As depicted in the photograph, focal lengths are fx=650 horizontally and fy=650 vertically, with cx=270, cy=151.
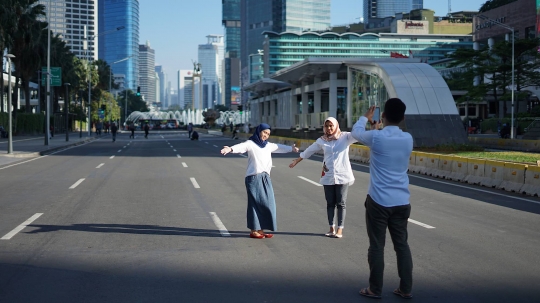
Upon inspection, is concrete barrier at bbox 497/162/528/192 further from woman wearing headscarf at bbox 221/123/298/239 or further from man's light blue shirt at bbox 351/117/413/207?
man's light blue shirt at bbox 351/117/413/207

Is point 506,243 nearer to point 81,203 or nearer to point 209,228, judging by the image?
point 209,228

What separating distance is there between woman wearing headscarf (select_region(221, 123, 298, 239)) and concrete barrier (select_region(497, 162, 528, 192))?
9.45 metres

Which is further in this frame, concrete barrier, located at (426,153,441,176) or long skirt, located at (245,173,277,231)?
concrete barrier, located at (426,153,441,176)

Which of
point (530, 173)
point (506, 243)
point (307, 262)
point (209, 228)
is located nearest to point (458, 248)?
point (506, 243)

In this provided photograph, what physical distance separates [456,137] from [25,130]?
5151 cm

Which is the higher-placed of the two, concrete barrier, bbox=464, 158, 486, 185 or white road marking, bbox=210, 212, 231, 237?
concrete barrier, bbox=464, 158, 486, 185

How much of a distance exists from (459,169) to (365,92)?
2533 centimetres

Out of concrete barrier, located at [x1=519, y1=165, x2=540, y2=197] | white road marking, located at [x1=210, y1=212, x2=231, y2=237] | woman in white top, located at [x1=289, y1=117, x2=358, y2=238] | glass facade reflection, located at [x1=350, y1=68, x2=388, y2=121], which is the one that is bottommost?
white road marking, located at [x1=210, y1=212, x2=231, y2=237]

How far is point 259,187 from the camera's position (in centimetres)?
934

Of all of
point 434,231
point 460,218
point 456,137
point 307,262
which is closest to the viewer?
point 307,262

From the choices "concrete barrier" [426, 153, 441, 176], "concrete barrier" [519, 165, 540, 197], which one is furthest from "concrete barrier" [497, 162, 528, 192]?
"concrete barrier" [426, 153, 441, 176]

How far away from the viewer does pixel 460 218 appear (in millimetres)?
11883

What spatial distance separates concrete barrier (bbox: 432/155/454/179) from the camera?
20620 millimetres

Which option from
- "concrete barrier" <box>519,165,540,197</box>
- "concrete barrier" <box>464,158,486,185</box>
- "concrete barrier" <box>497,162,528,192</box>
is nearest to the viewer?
"concrete barrier" <box>519,165,540,197</box>
